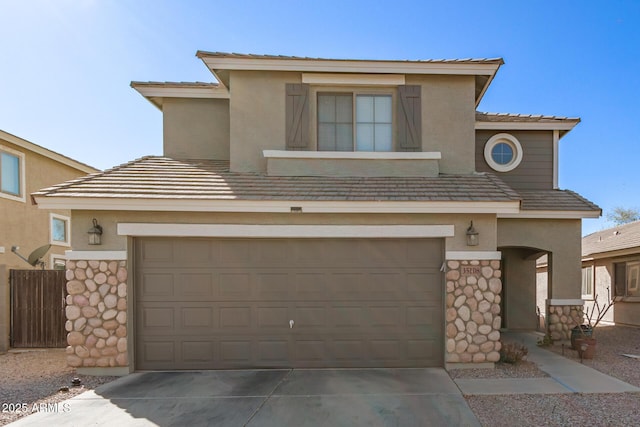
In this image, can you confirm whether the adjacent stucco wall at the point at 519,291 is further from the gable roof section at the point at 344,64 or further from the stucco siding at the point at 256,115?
the stucco siding at the point at 256,115

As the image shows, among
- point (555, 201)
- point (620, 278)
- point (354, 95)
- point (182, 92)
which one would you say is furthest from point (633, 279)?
point (182, 92)

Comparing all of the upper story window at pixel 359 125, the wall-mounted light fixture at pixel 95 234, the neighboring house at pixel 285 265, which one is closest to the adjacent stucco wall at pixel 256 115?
the neighboring house at pixel 285 265

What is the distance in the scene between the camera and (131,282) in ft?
22.8

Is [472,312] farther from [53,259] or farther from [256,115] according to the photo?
[53,259]

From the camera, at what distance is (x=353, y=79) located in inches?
317

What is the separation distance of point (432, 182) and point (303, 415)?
15.9 feet

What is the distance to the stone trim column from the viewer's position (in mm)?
9375

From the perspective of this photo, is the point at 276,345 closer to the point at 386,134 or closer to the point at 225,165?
the point at 225,165

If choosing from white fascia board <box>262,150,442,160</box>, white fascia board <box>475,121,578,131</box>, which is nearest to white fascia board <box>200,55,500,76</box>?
white fascia board <box>262,150,442,160</box>

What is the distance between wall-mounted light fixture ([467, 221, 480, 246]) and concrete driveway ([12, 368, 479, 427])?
238 centimetres

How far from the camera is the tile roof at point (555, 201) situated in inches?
364

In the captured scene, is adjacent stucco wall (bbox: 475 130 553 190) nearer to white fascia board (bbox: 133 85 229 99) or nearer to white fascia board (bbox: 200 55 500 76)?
white fascia board (bbox: 200 55 500 76)

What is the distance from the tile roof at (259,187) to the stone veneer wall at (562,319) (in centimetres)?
404

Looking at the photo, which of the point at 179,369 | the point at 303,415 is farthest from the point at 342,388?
the point at 179,369
